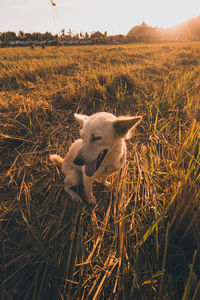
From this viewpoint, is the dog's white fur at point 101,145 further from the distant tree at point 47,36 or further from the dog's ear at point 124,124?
the distant tree at point 47,36

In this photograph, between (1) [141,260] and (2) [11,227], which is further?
(2) [11,227]

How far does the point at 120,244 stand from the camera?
1354 mm

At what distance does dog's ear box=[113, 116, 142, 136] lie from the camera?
137cm

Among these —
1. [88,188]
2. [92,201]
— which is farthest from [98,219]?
[88,188]

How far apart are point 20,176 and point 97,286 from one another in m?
1.65

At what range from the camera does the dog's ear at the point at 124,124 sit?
1.37 meters

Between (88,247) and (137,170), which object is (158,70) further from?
(88,247)

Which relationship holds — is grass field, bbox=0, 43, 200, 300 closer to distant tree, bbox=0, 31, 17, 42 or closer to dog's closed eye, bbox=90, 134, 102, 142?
dog's closed eye, bbox=90, 134, 102, 142

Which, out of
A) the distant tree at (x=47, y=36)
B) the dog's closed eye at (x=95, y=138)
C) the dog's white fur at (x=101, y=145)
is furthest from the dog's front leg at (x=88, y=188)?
the distant tree at (x=47, y=36)

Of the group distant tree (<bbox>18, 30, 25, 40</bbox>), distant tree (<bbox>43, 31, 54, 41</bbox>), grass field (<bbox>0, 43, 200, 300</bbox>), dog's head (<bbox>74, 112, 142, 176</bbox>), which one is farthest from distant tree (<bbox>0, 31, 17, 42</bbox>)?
dog's head (<bbox>74, 112, 142, 176</bbox>)

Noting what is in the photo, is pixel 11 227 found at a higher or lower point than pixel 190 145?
lower

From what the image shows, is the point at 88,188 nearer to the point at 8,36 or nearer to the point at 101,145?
the point at 101,145

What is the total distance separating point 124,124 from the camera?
141cm

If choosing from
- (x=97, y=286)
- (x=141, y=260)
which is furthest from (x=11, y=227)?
(x=141, y=260)
